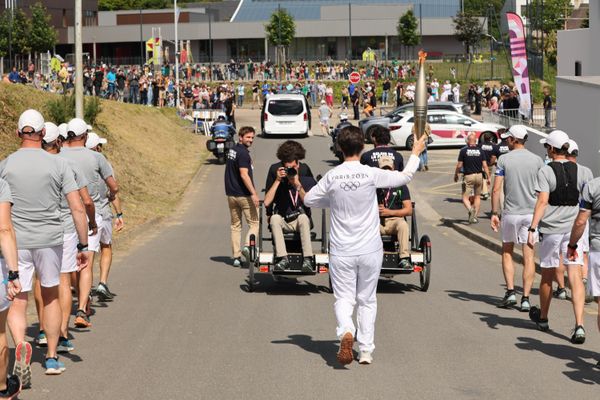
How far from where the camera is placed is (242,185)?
15008mm

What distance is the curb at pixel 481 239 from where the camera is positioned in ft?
53.7

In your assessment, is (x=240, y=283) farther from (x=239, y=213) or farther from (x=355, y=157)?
(x=355, y=157)

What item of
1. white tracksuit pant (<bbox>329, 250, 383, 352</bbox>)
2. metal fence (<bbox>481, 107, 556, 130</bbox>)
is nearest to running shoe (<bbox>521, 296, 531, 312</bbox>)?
white tracksuit pant (<bbox>329, 250, 383, 352</bbox>)

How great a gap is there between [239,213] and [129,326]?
→ 4.96 meters

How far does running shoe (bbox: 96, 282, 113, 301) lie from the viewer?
39.4 feet

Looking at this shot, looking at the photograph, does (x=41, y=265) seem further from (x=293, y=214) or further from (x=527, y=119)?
(x=527, y=119)

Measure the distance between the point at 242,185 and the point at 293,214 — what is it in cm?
228

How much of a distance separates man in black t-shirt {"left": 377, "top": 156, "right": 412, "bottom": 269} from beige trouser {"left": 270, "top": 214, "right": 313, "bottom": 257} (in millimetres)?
893

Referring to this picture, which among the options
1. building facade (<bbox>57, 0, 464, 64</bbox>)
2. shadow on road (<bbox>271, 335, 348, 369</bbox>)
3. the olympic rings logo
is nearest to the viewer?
the olympic rings logo

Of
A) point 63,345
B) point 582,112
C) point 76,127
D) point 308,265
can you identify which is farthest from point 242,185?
point 582,112

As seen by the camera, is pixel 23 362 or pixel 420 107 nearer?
pixel 23 362

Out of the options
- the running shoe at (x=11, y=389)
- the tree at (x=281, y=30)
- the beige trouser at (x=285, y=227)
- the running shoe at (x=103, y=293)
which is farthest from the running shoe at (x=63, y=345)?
the tree at (x=281, y=30)

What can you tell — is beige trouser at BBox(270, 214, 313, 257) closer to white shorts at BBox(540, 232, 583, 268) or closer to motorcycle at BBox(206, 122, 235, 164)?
white shorts at BBox(540, 232, 583, 268)

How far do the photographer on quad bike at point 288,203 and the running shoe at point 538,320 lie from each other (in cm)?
286
